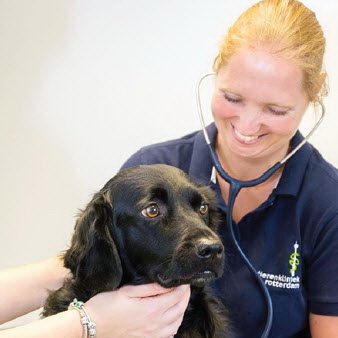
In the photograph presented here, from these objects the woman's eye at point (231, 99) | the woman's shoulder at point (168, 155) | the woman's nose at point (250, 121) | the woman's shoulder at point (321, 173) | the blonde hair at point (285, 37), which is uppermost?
the blonde hair at point (285, 37)

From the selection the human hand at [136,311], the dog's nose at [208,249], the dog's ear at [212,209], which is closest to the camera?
the dog's nose at [208,249]

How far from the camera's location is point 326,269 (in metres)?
1.49

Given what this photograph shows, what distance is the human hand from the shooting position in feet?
4.09

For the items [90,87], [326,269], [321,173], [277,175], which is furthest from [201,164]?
[90,87]

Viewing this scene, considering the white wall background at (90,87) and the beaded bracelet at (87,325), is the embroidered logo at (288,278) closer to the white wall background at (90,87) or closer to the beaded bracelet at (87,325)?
the beaded bracelet at (87,325)

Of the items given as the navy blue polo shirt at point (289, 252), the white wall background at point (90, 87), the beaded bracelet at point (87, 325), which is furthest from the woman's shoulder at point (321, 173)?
the beaded bracelet at point (87, 325)

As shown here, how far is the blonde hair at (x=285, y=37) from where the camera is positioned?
142 cm

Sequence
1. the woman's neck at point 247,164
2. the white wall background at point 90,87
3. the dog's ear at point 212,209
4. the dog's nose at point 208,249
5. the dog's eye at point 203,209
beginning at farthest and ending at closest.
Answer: the white wall background at point 90,87
the woman's neck at point 247,164
the dog's ear at point 212,209
the dog's eye at point 203,209
the dog's nose at point 208,249

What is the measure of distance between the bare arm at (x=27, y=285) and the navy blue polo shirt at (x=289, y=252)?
476mm

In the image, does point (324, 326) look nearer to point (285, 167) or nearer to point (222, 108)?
point (285, 167)

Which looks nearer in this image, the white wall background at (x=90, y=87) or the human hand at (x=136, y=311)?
the human hand at (x=136, y=311)

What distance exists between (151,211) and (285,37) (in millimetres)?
596

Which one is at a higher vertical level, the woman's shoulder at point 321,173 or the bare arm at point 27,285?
the woman's shoulder at point 321,173

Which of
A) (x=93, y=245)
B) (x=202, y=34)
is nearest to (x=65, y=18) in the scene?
(x=202, y=34)
